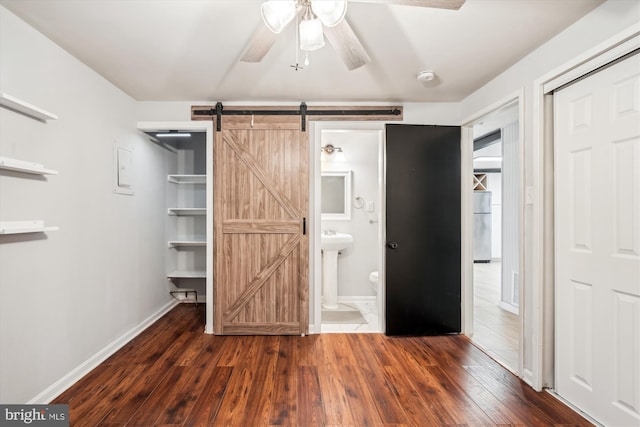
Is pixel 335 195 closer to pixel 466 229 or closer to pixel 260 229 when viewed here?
pixel 260 229

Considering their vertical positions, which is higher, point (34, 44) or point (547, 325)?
point (34, 44)

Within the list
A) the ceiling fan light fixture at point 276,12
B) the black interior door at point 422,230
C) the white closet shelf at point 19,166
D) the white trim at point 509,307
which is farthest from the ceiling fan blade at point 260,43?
the white trim at point 509,307

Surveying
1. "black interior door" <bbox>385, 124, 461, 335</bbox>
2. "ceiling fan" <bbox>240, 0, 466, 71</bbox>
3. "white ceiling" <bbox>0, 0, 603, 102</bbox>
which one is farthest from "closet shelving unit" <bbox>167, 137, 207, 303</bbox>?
"ceiling fan" <bbox>240, 0, 466, 71</bbox>

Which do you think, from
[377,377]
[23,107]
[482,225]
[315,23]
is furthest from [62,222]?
[482,225]

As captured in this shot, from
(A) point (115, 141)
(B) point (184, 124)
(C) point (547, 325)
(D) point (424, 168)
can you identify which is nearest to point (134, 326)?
(A) point (115, 141)

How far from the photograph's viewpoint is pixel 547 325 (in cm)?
216

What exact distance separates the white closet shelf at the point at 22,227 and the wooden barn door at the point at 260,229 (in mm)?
1455

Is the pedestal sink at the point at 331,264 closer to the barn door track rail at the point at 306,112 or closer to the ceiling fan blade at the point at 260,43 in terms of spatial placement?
the barn door track rail at the point at 306,112

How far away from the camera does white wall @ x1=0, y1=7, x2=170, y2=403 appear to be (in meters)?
1.80

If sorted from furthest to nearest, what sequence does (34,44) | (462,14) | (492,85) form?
(492,85), (34,44), (462,14)

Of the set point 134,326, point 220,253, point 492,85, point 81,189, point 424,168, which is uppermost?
point 492,85

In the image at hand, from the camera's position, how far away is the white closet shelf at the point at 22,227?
5.44 feet

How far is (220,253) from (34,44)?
2102 mm

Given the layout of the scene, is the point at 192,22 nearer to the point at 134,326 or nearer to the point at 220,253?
the point at 220,253
